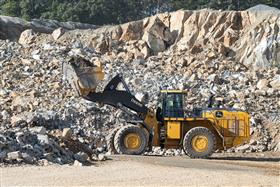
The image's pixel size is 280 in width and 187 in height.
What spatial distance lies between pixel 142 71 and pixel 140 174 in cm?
1742

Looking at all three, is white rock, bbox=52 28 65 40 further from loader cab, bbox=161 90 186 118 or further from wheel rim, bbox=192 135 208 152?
wheel rim, bbox=192 135 208 152

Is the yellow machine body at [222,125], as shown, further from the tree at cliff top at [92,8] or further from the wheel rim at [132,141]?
the tree at cliff top at [92,8]

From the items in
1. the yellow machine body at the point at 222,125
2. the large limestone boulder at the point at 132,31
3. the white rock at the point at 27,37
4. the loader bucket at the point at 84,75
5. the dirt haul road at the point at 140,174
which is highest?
the large limestone boulder at the point at 132,31

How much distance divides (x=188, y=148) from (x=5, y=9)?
37.1 metres

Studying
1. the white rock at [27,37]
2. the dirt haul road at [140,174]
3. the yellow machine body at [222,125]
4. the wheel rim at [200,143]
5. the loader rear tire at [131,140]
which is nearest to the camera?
the dirt haul road at [140,174]

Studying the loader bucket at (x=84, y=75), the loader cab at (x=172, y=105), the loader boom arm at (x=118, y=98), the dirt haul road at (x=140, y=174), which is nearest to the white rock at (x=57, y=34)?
the loader boom arm at (x=118, y=98)

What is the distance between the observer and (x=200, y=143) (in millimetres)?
18859

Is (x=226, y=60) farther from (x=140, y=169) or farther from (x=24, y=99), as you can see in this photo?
(x=140, y=169)

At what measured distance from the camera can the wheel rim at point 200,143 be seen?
61.6 feet

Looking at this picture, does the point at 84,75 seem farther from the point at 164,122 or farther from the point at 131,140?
the point at 164,122

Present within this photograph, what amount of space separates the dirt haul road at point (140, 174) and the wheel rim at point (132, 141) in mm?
1998

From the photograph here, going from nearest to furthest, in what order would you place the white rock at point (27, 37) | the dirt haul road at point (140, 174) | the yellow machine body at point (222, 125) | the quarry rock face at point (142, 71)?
the dirt haul road at point (140, 174) < the yellow machine body at point (222, 125) < the quarry rock face at point (142, 71) < the white rock at point (27, 37)

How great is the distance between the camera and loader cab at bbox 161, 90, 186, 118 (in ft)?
62.0

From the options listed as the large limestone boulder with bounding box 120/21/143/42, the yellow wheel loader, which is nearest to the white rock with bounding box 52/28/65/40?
the large limestone boulder with bounding box 120/21/143/42
